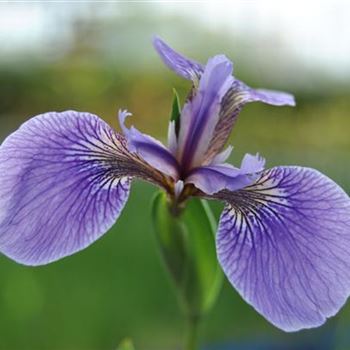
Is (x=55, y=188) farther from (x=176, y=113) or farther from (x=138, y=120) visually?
(x=138, y=120)

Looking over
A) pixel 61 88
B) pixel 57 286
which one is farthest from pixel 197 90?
pixel 61 88

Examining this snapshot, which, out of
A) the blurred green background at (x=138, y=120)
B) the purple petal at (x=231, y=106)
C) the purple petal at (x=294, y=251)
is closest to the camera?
the purple petal at (x=294, y=251)

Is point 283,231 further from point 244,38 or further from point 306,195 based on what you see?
point 244,38

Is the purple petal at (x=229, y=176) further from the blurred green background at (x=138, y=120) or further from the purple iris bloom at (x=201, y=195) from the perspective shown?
the blurred green background at (x=138, y=120)

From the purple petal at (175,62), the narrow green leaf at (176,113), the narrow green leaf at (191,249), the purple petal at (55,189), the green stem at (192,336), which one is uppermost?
the purple petal at (175,62)

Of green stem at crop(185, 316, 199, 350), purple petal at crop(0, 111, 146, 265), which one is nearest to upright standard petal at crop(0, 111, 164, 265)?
purple petal at crop(0, 111, 146, 265)

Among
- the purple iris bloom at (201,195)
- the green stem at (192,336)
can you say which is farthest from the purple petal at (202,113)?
the green stem at (192,336)

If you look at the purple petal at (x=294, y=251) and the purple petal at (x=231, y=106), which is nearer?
the purple petal at (x=294, y=251)
